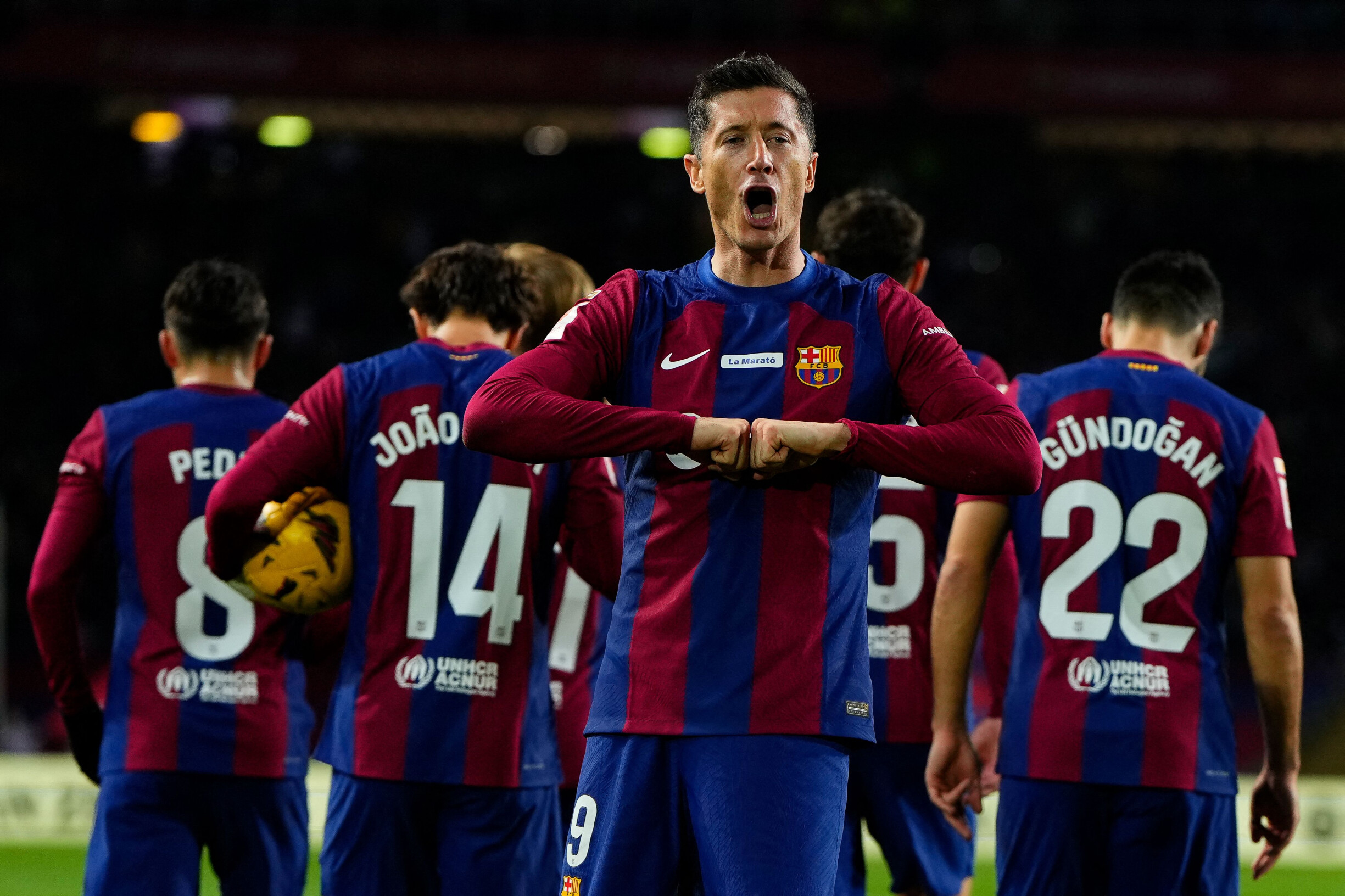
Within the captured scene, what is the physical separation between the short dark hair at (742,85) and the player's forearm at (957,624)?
134 centimetres

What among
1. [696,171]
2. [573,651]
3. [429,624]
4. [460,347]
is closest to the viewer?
[696,171]

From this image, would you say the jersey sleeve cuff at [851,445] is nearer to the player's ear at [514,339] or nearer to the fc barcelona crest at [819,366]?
the fc barcelona crest at [819,366]

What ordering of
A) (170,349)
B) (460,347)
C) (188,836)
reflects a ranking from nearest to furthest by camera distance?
(460,347)
(188,836)
(170,349)

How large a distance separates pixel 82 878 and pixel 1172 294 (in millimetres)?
6880

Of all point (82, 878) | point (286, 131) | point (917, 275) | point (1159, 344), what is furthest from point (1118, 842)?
point (286, 131)

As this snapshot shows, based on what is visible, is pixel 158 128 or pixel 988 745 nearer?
pixel 988 745

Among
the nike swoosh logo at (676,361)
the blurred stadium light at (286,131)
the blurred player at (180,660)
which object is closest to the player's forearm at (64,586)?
the blurred player at (180,660)

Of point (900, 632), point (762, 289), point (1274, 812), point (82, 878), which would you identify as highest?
point (762, 289)

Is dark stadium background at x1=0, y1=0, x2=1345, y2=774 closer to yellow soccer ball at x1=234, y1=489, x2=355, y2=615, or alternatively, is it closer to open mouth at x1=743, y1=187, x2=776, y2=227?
yellow soccer ball at x1=234, y1=489, x2=355, y2=615

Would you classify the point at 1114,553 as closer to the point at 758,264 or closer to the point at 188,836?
the point at 758,264

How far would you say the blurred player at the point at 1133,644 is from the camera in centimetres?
384

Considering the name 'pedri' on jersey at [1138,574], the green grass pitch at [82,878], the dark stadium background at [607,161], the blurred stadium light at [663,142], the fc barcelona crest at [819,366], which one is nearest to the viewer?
the fc barcelona crest at [819,366]

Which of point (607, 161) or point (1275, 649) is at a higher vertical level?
point (607, 161)

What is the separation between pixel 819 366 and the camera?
2916 mm
